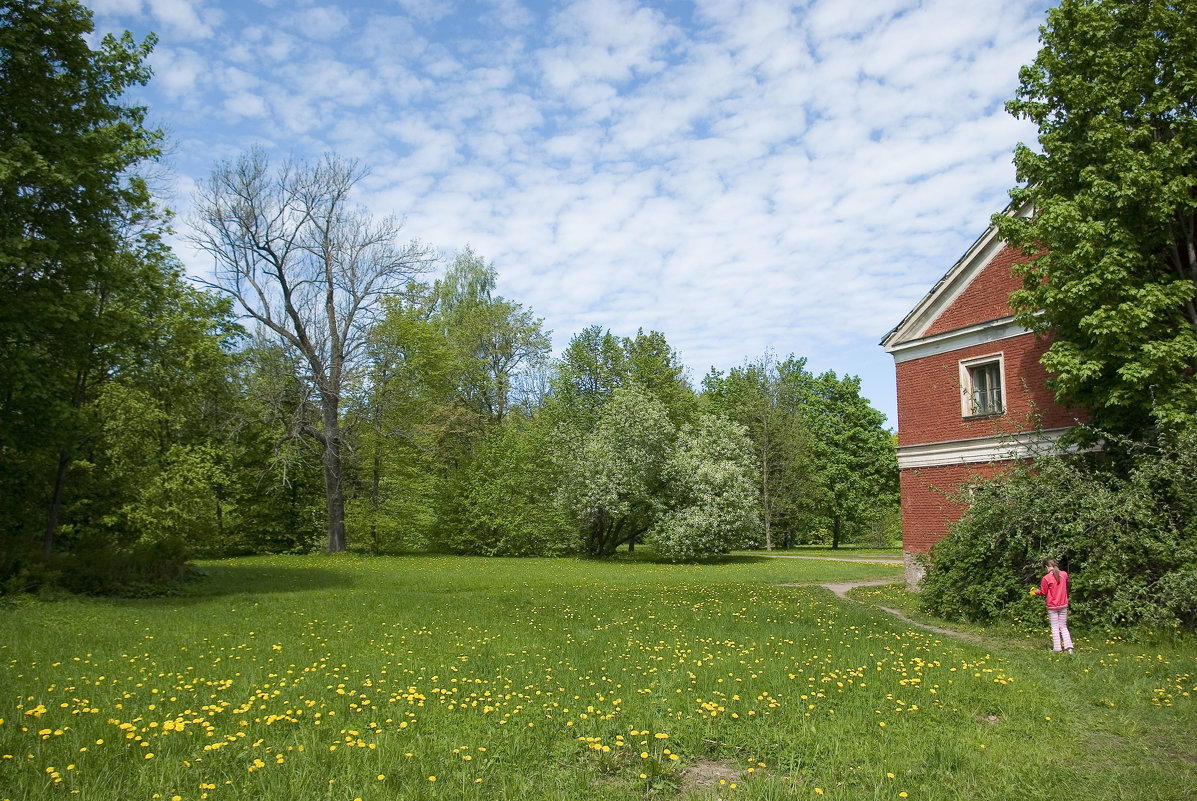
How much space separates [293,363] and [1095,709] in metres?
35.8

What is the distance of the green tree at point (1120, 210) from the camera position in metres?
13.8

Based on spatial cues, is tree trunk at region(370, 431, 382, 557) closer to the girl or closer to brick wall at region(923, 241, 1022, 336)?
brick wall at region(923, 241, 1022, 336)

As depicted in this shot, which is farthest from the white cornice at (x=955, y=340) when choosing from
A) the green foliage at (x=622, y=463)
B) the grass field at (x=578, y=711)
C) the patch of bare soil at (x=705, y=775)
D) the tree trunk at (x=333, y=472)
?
the tree trunk at (x=333, y=472)

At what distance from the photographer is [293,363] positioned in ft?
123

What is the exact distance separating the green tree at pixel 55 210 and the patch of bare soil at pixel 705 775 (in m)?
15.6

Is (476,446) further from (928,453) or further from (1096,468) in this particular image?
(1096,468)

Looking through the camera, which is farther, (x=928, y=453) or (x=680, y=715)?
(x=928, y=453)

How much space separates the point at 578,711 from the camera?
7656 mm

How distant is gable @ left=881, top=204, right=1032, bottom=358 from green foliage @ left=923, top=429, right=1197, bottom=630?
17.0ft

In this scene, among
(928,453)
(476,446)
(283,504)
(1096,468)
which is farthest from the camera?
(476,446)

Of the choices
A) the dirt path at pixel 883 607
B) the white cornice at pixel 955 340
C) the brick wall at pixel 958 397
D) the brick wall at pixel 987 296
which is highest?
the brick wall at pixel 987 296

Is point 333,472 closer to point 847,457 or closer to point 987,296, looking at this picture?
point 987,296

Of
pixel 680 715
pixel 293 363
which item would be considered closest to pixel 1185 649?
pixel 680 715

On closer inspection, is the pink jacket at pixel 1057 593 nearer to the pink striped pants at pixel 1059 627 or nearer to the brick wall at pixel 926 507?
the pink striped pants at pixel 1059 627
